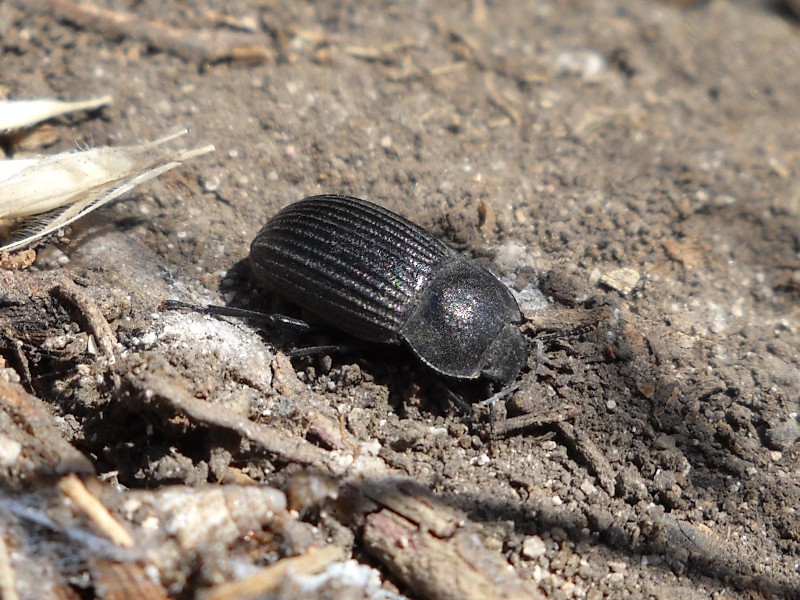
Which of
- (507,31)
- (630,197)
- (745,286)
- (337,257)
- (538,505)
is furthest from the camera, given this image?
(507,31)

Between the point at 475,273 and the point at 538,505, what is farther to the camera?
the point at 475,273

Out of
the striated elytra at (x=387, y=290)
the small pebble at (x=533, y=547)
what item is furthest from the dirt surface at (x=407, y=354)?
the striated elytra at (x=387, y=290)

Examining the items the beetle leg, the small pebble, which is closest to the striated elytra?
the beetle leg

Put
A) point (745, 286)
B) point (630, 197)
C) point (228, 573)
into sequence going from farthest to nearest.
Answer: point (630, 197)
point (745, 286)
point (228, 573)

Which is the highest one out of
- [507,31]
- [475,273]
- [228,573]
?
[507,31]

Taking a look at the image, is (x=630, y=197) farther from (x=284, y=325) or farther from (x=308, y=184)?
(x=284, y=325)

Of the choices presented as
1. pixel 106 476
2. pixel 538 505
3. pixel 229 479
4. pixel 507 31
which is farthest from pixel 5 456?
pixel 507 31
